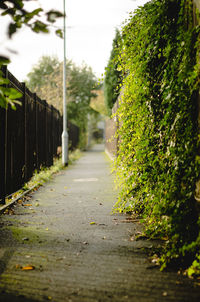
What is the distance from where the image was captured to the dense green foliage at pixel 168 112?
3.28 metres

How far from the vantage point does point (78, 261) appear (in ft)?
11.9

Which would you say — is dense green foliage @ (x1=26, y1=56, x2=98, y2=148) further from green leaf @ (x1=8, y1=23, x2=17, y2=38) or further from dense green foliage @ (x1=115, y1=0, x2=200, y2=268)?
green leaf @ (x1=8, y1=23, x2=17, y2=38)

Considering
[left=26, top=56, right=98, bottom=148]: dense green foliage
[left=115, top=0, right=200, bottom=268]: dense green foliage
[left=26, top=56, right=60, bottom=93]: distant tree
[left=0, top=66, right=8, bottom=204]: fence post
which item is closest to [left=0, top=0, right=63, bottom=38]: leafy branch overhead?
[left=115, top=0, right=200, bottom=268]: dense green foliage

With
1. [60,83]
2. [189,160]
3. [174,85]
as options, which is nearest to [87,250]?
[189,160]

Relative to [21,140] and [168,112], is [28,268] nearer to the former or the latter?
[168,112]

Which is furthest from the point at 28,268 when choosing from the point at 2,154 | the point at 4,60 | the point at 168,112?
the point at 2,154

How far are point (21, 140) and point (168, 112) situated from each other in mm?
4965

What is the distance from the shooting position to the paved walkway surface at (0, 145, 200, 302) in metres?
2.87

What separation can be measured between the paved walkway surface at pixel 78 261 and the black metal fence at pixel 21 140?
1.00m

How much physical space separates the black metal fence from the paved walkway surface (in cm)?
100

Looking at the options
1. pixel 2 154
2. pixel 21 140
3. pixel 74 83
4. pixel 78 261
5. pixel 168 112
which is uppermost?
pixel 74 83

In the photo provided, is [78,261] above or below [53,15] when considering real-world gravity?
below

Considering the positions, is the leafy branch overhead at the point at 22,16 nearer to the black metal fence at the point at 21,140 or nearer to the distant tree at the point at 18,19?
the distant tree at the point at 18,19

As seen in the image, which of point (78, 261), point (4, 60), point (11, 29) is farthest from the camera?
point (78, 261)
